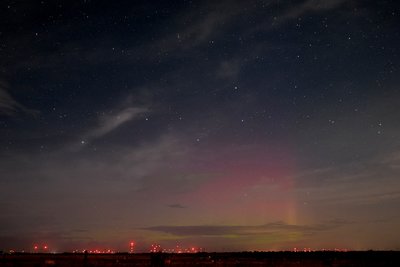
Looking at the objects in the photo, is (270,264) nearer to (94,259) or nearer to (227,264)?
(227,264)

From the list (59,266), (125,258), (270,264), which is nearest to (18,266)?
(59,266)

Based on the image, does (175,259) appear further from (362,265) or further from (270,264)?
(362,265)

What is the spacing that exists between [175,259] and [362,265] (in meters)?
12.6

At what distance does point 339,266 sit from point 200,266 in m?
9.33

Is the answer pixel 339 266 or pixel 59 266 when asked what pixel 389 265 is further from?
pixel 59 266

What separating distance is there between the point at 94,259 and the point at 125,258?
2137 millimetres

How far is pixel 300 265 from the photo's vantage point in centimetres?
2584

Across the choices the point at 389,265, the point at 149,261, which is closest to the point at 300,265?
the point at 389,265

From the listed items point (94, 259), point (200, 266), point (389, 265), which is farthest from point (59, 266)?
point (389, 265)

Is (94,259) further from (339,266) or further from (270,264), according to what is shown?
(339,266)

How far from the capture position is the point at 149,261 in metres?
27.1

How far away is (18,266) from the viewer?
25625 mm

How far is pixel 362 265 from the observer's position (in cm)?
2573

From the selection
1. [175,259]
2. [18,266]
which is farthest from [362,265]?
[18,266]
